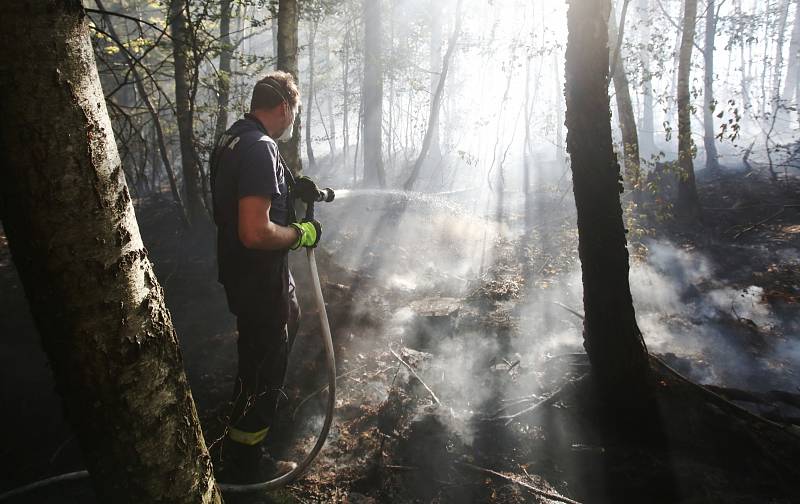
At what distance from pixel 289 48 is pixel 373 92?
10.0m

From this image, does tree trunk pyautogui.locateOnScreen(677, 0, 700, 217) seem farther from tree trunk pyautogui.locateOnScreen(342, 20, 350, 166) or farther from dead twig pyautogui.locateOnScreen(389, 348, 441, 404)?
tree trunk pyautogui.locateOnScreen(342, 20, 350, 166)

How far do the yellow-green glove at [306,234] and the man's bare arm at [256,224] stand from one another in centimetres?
23

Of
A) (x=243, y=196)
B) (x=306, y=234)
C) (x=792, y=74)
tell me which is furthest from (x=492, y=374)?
(x=792, y=74)

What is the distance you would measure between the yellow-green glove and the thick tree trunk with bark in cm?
1168

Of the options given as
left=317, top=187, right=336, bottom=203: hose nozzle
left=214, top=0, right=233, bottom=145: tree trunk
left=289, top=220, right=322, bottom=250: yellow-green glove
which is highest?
left=214, top=0, right=233, bottom=145: tree trunk

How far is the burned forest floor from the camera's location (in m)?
2.87

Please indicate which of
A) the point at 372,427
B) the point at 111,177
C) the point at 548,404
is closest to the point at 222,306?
the point at 372,427

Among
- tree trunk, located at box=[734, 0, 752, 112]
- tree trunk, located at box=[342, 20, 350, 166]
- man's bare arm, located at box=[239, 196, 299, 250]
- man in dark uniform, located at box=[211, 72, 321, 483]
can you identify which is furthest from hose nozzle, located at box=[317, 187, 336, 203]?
tree trunk, located at box=[342, 20, 350, 166]

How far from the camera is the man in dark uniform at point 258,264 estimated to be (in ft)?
8.58

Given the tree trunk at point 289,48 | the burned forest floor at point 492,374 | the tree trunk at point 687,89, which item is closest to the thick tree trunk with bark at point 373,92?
the burned forest floor at point 492,374

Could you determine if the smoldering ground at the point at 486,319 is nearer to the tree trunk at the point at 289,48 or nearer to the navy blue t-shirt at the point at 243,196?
the navy blue t-shirt at the point at 243,196

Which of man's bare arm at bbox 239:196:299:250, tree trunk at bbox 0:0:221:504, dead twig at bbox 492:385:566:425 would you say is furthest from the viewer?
dead twig at bbox 492:385:566:425

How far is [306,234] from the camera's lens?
283 centimetres

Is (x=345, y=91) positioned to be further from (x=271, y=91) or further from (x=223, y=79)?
(x=271, y=91)
